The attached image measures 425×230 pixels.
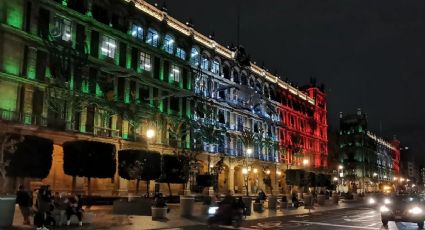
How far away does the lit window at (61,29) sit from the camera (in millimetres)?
44531

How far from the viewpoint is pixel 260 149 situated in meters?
80.9

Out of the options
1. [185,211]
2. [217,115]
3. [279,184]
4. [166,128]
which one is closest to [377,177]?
[279,184]

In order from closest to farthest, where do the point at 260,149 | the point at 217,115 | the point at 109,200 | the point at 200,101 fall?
1. the point at 109,200
2. the point at 200,101
3. the point at 217,115
4. the point at 260,149

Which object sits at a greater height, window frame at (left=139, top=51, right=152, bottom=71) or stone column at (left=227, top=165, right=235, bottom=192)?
window frame at (left=139, top=51, right=152, bottom=71)

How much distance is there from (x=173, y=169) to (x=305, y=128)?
2305 inches

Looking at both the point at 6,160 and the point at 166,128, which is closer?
the point at 6,160

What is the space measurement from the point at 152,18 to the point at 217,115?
19.2 meters

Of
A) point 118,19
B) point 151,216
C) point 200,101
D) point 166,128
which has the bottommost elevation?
point 151,216

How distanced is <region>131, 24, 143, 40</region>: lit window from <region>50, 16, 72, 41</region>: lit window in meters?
9.29

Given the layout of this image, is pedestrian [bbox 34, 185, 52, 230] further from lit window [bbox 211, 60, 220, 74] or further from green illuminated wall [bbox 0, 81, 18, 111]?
lit window [bbox 211, 60, 220, 74]

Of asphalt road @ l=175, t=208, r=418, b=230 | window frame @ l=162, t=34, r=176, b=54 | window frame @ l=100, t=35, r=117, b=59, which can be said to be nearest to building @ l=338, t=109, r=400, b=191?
window frame @ l=162, t=34, r=176, b=54

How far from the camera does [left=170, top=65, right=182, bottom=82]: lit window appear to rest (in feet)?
200

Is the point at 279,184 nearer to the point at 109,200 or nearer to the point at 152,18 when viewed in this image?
the point at 152,18

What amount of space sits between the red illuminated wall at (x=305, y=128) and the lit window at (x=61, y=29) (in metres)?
48.5
